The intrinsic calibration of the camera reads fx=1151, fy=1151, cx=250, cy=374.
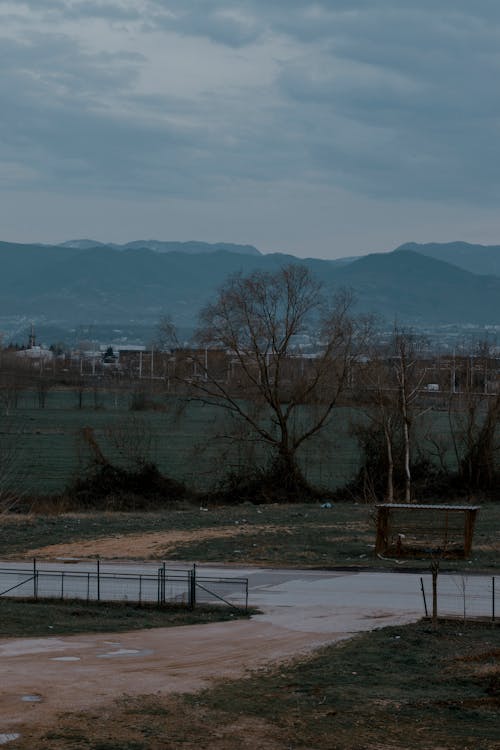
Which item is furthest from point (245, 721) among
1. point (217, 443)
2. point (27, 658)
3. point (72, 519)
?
point (217, 443)

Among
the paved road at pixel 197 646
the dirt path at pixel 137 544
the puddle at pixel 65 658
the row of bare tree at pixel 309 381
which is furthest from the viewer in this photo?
the row of bare tree at pixel 309 381

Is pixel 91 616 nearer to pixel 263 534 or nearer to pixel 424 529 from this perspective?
pixel 424 529

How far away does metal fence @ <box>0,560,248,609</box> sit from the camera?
30016mm

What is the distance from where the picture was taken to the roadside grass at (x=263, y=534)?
124 ft

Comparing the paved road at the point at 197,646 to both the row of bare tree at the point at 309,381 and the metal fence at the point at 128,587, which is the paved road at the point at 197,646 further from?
the row of bare tree at the point at 309,381

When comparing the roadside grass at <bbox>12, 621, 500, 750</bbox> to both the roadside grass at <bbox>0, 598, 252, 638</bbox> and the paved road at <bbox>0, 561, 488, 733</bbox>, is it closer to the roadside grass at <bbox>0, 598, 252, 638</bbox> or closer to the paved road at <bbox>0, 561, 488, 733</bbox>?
the paved road at <bbox>0, 561, 488, 733</bbox>

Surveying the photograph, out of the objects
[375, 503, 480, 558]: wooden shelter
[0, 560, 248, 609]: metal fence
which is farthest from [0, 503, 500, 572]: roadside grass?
[0, 560, 248, 609]: metal fence

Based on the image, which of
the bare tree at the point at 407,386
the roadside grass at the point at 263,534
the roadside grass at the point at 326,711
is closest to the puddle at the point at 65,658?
the roadside grass at the point at 326,711

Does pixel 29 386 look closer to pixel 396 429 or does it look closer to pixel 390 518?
pixel 396 429

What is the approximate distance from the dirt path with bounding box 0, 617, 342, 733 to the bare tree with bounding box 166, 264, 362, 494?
117 ft

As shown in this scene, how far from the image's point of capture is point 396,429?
63.0 meters

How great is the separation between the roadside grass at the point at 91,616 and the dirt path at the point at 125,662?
2.42 feet

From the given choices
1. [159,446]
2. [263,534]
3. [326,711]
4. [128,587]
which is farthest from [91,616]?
[159,446]

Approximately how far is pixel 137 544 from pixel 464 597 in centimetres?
1557
